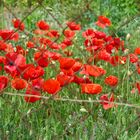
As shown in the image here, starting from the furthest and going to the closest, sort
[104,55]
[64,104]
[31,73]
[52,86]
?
[104,55] < [64,104] < [31,73] < [52,86]

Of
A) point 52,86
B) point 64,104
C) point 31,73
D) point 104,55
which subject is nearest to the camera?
point 52,86

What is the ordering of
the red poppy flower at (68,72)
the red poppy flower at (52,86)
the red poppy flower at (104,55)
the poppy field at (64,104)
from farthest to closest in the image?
the red poppy flower at (104,55), the red poppy flower at (68,72), the poppy field at (64,104), the red poppy flower at (52,86)

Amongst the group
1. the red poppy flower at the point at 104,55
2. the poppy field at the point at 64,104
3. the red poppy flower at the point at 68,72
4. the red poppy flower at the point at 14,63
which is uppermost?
the red poppy flower at the point at 104,55

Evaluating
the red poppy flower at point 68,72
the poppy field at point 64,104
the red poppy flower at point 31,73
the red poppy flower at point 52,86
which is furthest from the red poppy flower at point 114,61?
the red poppy flower at point 52,86

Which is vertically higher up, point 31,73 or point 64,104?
point 31,73

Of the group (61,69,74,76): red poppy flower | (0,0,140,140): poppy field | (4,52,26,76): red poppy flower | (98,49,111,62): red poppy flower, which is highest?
(98,49,111,62): red poppy flower

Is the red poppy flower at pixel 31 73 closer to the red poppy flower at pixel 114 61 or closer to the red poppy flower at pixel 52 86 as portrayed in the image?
the red poppy flower at pixel 52 86

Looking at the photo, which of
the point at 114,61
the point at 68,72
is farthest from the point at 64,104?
the point at 114,61

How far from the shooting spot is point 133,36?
3408 mm

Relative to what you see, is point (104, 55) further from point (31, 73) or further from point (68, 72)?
point (31, 73)

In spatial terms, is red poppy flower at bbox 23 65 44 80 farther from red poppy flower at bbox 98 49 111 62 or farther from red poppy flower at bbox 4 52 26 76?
red poppy flower at bbox 98 49 111 62

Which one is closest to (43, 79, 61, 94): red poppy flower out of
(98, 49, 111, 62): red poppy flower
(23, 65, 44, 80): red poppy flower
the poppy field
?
the poppy field

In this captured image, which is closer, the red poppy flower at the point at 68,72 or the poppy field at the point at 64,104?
A: the poppy field at the point at 64,104

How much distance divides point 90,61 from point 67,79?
491mm
